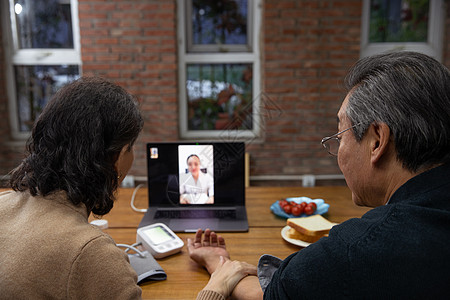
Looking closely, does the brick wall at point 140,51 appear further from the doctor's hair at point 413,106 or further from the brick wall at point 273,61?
the doctor's hair at point 413,106

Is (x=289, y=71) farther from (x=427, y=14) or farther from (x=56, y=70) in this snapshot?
(x=56, y=70)

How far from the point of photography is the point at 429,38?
370 cm

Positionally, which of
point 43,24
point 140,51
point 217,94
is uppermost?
point 43,24

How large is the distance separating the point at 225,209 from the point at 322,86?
7.00ft

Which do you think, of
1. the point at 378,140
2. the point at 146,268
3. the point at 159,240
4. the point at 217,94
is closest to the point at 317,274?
the point at 378,140

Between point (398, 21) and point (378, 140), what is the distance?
342cm

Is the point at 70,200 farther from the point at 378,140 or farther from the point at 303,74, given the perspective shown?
the point at 303,74

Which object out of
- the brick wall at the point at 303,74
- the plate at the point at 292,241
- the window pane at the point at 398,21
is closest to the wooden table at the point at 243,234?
the plate at the point at 292,241

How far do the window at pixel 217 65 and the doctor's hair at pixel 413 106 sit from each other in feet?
9.28

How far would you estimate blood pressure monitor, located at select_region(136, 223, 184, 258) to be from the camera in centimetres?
133

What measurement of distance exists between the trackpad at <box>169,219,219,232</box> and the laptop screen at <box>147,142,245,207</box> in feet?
0.45

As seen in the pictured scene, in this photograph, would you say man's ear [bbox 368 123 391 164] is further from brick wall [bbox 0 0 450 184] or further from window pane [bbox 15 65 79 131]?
window pane [bbox 15 65 79 131]

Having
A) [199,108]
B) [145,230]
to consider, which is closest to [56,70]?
[199,108]

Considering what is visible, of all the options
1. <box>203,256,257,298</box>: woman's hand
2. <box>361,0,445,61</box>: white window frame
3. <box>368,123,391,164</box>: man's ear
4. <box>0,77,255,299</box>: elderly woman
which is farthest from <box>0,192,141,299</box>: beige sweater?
<box>361,0,445,61</box>: white window frame
